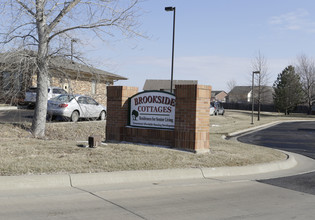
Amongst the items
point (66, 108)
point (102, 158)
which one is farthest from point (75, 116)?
point (102, 158)

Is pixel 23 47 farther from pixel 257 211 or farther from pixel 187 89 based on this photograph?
pixel 257 211

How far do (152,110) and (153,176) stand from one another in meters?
3.89

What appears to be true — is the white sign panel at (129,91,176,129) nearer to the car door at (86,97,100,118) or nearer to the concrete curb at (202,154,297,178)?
the concrete curb at (202,154,297,178)

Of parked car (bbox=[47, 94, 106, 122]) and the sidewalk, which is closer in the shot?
the sidewalk

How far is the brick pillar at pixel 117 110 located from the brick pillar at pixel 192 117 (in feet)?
7.05

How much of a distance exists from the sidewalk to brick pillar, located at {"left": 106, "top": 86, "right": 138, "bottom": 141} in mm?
4216

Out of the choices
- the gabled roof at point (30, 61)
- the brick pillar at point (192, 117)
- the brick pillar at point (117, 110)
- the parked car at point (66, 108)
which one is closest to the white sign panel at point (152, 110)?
the brick pillar at point (117, 110)

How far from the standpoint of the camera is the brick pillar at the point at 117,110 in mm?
12352

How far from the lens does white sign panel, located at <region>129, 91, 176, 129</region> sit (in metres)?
11.5

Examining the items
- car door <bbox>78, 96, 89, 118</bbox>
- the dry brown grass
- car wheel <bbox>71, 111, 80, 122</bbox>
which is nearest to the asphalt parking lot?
car wheel <bbox>71, 111, 80, 122</bbox>

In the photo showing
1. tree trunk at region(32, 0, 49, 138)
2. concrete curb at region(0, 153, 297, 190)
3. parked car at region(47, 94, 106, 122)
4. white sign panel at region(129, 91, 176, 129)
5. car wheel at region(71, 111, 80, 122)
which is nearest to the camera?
concrete curb at region(0, 153, 297, 190)

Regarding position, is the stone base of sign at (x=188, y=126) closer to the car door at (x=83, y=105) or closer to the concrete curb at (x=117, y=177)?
the concrete curb at (x=117, y=177)

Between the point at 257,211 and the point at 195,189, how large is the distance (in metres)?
1.76

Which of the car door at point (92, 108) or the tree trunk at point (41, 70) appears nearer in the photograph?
the tree trunk at point (41, 70)
